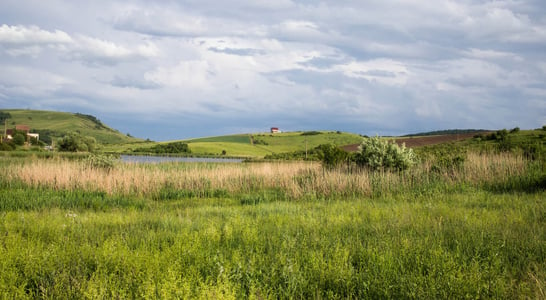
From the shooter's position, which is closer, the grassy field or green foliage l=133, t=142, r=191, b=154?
the grassy field

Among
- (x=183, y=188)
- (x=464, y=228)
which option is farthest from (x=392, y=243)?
(x=183, y=188)

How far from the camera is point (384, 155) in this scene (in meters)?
19.8

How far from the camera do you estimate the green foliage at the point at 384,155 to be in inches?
766

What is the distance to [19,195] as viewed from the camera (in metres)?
14.5

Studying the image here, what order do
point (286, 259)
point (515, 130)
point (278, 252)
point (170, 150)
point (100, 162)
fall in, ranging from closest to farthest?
point (286, 259), point (278, 252), point (100, 162), point (515, 130), point (170, 150)

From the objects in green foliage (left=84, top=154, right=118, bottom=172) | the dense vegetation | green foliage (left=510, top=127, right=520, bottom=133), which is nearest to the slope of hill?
green foliage (left=510, top=127, right=520, bottom=133)

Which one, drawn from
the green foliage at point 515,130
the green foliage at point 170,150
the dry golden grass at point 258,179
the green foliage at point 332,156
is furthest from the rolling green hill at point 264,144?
the dry golden grass at point 258,179

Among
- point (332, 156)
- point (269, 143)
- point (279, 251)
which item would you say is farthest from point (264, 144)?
point (279, 251)

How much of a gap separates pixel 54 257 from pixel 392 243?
5.56 meters

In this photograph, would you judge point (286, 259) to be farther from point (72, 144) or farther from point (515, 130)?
point (72, 144)

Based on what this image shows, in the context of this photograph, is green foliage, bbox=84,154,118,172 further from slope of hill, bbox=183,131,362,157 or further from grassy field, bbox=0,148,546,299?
slope of hill, bbox=183,131,362,157

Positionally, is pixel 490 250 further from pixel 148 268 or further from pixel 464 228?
pixel 148 268

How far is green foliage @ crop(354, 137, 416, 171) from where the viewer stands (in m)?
19.5

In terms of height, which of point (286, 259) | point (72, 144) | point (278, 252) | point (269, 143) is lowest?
point (278, 252)
